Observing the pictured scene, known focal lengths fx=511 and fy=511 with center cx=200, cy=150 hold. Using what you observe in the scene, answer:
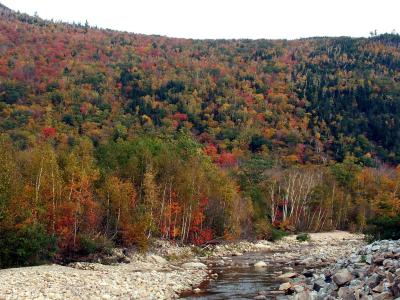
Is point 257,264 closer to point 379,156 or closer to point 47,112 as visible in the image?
point 47,112

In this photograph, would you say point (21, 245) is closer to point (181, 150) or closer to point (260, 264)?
point (260, 264)

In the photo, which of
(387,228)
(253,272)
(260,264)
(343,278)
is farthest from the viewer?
(387,228)

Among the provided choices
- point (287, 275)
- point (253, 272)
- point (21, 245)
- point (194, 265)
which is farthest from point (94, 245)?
point (287, 275)

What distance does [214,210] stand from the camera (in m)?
59.3

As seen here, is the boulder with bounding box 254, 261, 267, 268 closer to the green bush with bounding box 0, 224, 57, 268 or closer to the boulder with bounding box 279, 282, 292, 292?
the boulder with bounding box 279, 282, 292, 292

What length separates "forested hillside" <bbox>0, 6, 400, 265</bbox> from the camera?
3869 centimetres

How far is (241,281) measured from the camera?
108 ft

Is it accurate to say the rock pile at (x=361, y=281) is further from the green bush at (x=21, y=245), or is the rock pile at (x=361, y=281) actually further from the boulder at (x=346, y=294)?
the green bush at (x=21, y=245)

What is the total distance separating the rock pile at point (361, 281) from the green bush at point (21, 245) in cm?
1550

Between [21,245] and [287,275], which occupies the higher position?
[21,245]

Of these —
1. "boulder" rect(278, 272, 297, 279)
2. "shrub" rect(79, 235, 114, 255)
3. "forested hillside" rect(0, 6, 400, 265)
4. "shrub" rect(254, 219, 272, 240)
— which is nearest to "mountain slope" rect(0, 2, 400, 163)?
"forested hillside" rect(0, 6, 400, 265)

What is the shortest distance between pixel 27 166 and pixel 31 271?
11.7 meters

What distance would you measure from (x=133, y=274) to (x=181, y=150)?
31.6 metres

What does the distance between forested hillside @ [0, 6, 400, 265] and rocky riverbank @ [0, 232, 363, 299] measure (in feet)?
7.73
